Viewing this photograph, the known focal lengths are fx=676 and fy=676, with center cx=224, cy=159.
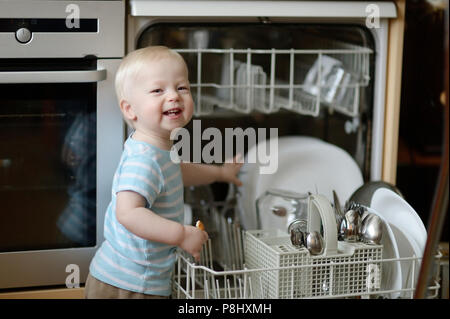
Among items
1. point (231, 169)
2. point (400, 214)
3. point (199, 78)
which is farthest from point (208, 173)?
point (400, 214)

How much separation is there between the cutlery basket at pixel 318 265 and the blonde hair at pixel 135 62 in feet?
1.34

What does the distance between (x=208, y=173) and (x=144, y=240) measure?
0.28 meters

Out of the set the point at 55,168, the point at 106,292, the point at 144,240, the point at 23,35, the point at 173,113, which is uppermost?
the point at 23,35

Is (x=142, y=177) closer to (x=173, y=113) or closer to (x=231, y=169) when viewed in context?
(x=173, y=113)

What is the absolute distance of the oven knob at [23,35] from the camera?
138 cm

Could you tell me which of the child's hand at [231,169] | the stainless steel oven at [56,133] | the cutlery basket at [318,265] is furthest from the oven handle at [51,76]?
the cutlery basket at [318,265]

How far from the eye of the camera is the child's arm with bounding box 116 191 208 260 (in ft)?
4.07

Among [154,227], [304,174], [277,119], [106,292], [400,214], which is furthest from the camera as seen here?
[277,119]

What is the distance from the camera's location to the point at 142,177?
1272 millimetres

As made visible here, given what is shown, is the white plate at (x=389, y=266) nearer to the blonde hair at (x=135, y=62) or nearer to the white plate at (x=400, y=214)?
the white plate at (x=400, y=214)

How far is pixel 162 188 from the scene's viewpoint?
1315mm

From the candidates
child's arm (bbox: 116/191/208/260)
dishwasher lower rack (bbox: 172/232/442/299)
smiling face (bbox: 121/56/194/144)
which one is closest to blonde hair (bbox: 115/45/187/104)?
smiling face (bbox: 121/56/194/144)

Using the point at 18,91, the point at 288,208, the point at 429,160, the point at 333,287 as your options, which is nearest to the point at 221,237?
the point at 288,208

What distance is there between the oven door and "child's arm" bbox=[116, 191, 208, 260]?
9.6 inches
